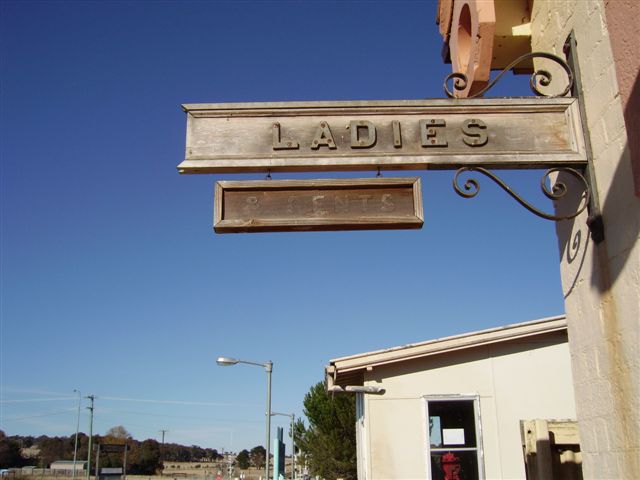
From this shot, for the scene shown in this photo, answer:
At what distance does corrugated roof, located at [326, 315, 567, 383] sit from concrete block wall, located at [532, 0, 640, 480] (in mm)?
6022

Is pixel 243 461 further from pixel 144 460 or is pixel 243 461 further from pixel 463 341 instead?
pixel 463 341

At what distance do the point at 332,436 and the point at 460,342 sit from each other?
747 inches

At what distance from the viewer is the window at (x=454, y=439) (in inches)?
391

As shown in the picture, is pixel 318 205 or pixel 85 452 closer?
pixel 318 205

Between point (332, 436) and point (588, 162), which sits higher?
point (588, 162)

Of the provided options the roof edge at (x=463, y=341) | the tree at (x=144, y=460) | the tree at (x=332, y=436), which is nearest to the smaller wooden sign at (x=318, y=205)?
the roof edge at (x=463, y=341)

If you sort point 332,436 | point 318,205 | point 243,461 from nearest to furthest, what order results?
point 318,205 < point 332,436 < point 243,461

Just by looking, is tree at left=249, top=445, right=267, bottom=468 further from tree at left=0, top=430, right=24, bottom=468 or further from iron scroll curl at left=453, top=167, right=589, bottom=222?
iron scroll curl at left=453, top=167, right=589, bottom=222

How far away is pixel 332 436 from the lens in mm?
28109

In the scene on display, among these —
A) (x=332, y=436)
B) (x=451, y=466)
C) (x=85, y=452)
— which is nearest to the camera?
(x=451, y=466)

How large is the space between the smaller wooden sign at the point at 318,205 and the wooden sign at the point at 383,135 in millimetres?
123

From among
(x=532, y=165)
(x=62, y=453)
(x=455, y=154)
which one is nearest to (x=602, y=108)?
(x=532, y=165)

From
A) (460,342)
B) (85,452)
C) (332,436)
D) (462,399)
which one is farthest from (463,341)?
(85,452)

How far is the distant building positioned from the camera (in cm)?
991
